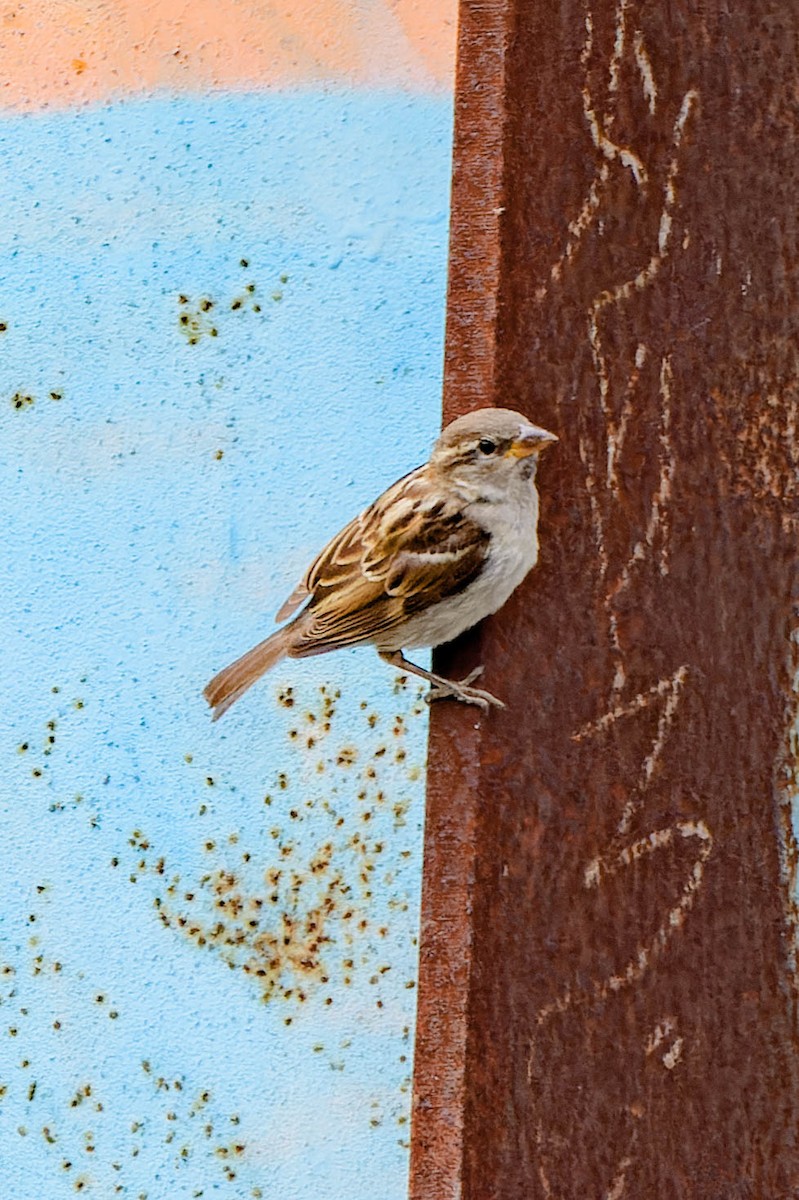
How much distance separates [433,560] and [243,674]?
0.20 m

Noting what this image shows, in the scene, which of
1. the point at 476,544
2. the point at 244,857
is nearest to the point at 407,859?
the point at 244,857

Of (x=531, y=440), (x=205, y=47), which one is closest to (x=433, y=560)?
(x=531, y=440)

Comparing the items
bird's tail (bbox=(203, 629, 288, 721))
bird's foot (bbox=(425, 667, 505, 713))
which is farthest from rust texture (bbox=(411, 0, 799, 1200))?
bird's tail (bbox=(203, 629, 288, 721))

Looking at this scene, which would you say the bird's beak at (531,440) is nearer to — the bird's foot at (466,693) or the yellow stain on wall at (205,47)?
the bird's foot at (466,693)

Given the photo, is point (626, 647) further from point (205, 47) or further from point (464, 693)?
point (205, 47)

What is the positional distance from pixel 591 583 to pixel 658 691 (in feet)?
0.22

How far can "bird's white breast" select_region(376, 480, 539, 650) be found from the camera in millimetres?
793

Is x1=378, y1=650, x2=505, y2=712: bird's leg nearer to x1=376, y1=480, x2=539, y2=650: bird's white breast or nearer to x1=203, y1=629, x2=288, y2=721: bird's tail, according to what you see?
x1=376, y1=480, x2=539, y2=650: bird's white breast

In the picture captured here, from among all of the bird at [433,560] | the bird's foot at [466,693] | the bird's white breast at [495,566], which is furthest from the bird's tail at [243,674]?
the bird's foot at [466,693]

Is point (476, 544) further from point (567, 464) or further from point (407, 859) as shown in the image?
point (407, 859)

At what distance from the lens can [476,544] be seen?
0.87 meters

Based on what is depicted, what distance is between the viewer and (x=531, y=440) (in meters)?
0.76

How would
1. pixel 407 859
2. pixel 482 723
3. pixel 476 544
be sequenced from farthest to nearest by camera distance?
pixel 407 859, pixel 476 544, pixel 482 723

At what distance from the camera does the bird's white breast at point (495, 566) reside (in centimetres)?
79
